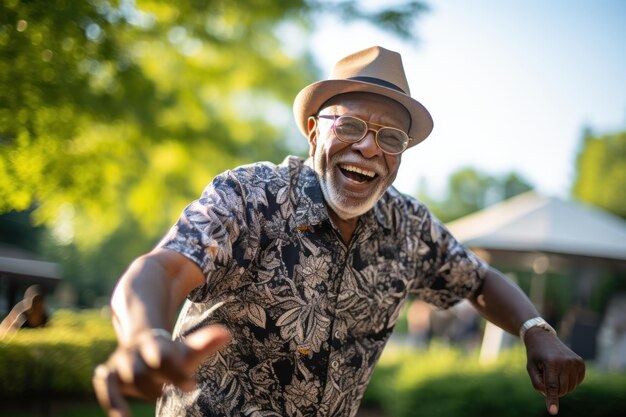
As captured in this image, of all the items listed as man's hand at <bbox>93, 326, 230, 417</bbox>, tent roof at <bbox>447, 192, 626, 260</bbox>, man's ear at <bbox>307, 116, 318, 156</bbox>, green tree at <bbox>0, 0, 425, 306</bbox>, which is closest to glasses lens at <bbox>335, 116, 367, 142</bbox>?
man's ear at <bbox>307, 116, 318, 156</bbox>

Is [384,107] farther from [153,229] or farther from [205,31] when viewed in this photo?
[153,229]

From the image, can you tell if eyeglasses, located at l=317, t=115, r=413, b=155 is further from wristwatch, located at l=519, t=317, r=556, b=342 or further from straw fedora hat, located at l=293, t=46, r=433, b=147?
wristwatch, located at l=519, t=317, r=556, b=342

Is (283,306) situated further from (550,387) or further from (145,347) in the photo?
(550,387)

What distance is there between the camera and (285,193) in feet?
8.29

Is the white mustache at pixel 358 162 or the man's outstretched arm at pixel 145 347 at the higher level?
the white mustache at pixel 358 162

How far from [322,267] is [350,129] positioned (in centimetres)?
58

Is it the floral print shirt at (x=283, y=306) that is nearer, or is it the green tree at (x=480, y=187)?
the floral print shirt at (x=283, y=306)

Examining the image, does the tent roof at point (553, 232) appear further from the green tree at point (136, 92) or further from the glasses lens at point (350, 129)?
the glasses lens at point (350, 129)

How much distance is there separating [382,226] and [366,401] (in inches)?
322

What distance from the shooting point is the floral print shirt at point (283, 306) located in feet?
7.61

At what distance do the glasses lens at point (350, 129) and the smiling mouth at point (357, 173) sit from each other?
0.12 meters

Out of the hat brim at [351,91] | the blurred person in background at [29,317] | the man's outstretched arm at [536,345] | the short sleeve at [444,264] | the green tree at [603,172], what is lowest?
the blurred person in background at [29,317]

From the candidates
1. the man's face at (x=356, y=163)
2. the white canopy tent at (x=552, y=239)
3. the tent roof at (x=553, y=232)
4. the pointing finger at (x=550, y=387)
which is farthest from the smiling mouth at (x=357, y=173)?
the tent roof at (x=553, y=232)

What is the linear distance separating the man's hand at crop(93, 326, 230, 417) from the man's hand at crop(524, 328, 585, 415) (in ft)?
5.19
